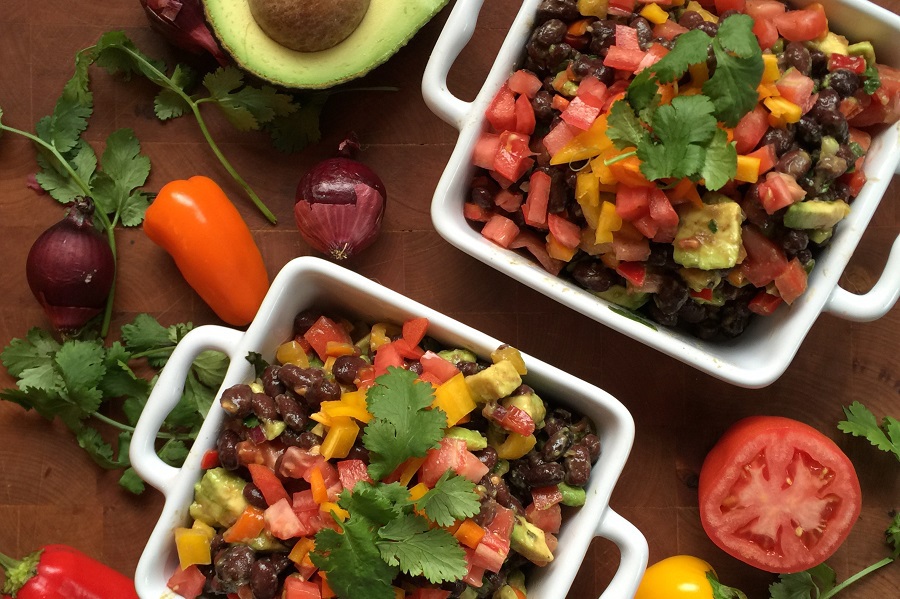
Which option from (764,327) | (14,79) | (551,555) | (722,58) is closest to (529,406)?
(551,555)

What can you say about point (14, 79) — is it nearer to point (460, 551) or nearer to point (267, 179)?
point (267, 179)

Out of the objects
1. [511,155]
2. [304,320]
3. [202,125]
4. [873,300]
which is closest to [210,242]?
[202,125]

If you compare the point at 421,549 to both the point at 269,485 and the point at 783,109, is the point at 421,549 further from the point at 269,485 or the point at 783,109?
the point at 783,109

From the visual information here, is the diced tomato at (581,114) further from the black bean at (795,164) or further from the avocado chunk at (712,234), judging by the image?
the black bean at (795,164)

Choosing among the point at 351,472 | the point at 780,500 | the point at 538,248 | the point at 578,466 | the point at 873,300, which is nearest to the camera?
the point at 351,472

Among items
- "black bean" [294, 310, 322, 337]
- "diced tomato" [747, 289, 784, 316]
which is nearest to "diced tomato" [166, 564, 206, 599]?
"black bean" [294, 310, 322, 337]

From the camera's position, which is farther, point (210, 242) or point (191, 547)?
point (210, 242)
